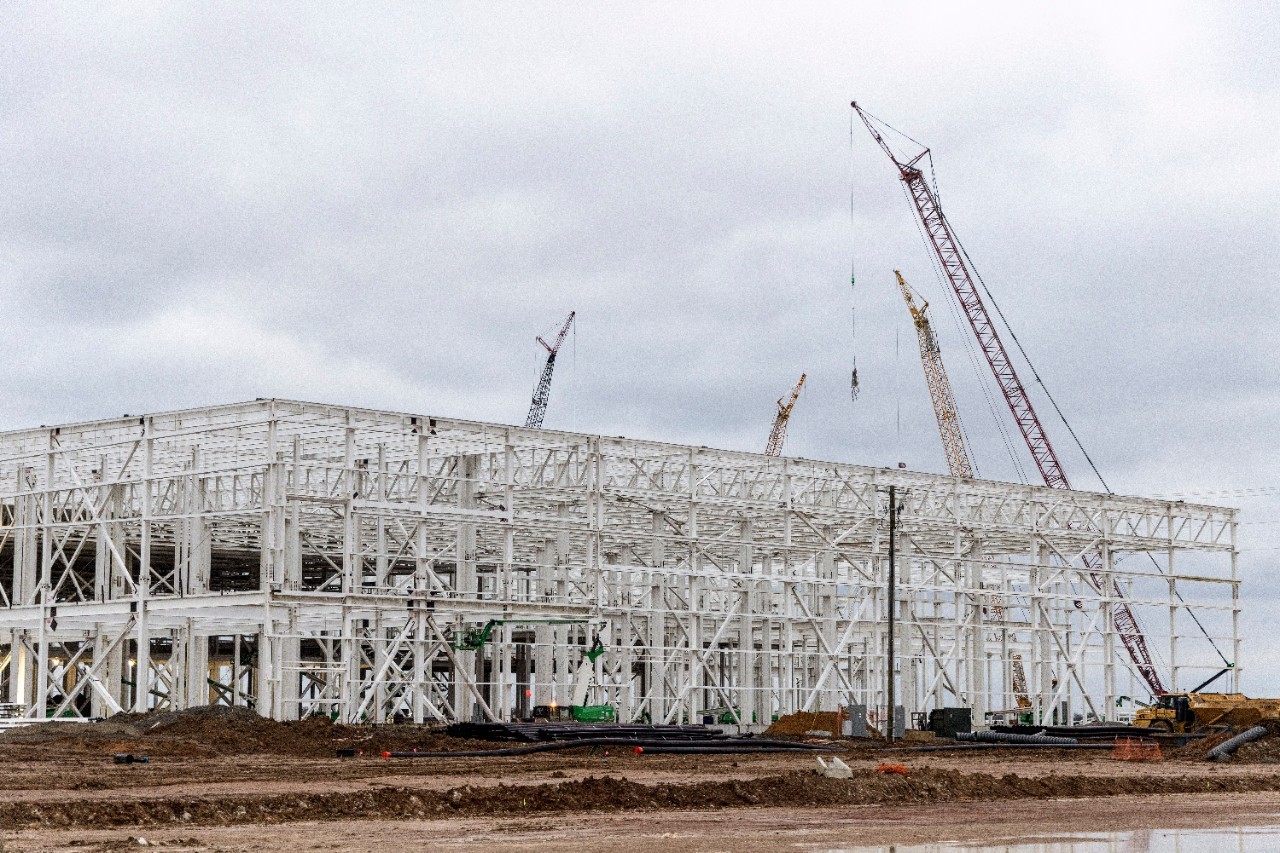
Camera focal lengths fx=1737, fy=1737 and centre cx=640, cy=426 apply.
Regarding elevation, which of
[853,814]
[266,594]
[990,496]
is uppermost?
[990,496]

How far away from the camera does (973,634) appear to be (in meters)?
74.9

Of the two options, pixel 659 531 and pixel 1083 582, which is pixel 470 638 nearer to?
pixel 659 531

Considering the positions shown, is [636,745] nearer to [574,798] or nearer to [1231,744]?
[1231,744]

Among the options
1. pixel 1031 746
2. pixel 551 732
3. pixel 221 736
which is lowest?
pixel 1031 746

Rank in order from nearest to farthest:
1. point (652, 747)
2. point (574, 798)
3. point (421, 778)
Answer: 1. point (574, 798)
2. point (421, 778)
3. point (652, 747)

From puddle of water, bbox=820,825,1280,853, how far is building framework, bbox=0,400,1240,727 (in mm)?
31124

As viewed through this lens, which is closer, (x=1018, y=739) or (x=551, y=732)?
(x=551, y=732)

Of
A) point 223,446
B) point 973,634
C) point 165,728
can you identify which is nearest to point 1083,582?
point 973,634

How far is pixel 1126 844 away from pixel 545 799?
9493mm

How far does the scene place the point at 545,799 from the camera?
2777 centimetres

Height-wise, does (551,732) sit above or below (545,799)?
below

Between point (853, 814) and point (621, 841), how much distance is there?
6.23 metres

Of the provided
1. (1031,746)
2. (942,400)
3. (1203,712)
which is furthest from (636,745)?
(942,400)

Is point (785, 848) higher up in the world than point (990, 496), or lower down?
lower down
